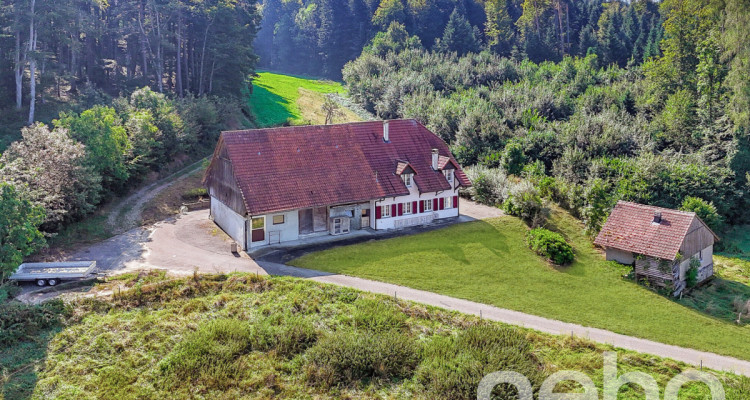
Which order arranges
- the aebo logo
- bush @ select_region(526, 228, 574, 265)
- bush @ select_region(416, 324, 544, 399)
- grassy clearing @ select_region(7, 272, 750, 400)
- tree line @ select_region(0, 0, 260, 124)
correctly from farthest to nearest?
1. tree line @ select_region(0, 0, 260, 124)
2. bush @ select_region(526, 228, 574, 265)
3. grassy clearing @ select_region(7, 272, 750, 400)
4. bush @ select_region(416, 324, 544, 399)
5. the aebo logo

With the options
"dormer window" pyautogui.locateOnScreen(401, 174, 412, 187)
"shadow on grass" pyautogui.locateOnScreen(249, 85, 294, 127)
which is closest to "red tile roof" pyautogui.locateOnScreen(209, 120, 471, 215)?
"dormer window" pyautogui.locateOnScreen(401, 174, 412, 187)

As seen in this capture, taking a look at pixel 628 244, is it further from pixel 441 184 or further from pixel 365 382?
pixel 365 382

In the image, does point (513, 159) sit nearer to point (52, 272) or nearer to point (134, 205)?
point (134, 205)

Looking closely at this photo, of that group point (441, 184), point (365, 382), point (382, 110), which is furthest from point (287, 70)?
point (365, 382)

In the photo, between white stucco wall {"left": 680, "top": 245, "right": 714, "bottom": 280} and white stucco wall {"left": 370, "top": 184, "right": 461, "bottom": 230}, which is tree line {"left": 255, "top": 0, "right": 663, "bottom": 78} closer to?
white stucco wall {"left": 680, "top": 245, "right": 714, "bottom": 280}

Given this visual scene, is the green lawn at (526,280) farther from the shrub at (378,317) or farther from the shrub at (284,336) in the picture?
the shrub at (284,336)

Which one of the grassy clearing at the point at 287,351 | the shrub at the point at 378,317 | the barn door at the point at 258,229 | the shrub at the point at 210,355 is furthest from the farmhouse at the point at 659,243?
the shrub at the point at 210,355

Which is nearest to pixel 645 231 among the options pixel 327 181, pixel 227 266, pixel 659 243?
pixel 659 243
